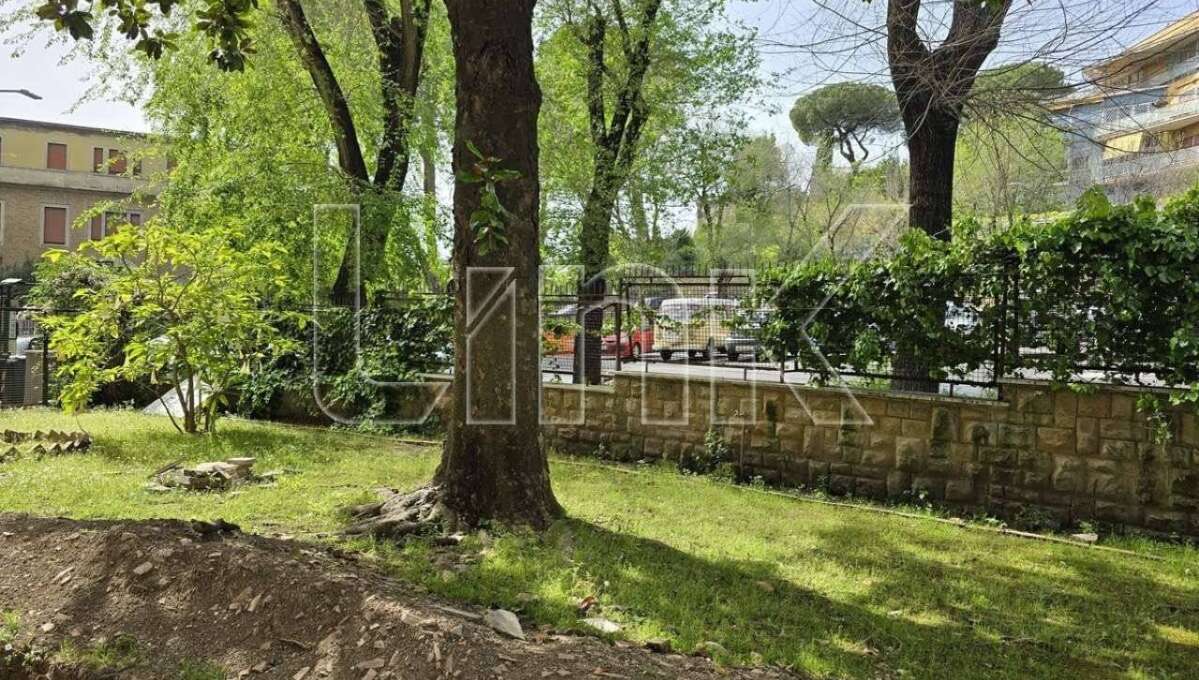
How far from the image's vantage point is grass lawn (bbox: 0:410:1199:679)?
3.99 metres

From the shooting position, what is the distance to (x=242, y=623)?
3654 millimetres

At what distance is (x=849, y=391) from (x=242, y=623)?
19.6 ft

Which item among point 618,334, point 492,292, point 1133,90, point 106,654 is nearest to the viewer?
point 106,654

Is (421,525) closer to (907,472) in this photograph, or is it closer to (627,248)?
(907,472)

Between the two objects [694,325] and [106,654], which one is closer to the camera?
[106,654]

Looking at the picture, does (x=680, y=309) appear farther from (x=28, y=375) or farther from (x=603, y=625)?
(x=28, y=375)

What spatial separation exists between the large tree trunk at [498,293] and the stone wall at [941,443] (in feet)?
11.3

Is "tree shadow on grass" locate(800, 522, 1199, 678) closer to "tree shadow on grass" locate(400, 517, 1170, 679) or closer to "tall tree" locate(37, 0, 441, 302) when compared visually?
"tree shadow on grass" locate(400, 517, 1170, 679)

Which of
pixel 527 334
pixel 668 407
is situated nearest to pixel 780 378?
pixel 668 407

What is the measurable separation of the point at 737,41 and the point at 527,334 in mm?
11100

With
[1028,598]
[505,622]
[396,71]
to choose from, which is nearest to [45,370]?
[396,71]

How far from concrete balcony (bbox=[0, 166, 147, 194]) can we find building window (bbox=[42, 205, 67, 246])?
120cm

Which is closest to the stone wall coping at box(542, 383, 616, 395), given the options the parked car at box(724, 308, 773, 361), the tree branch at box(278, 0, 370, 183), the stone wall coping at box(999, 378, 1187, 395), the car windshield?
the car windshield

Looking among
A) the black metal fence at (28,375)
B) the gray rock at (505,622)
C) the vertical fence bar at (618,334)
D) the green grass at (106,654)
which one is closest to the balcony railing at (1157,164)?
the vertical fence bar at (618,334)
